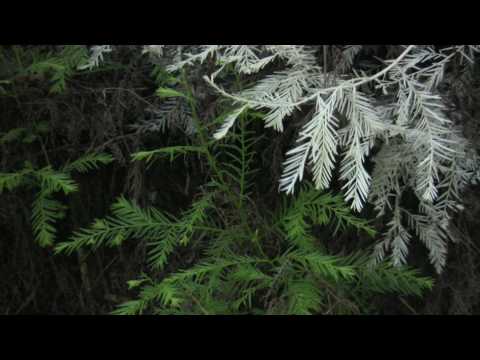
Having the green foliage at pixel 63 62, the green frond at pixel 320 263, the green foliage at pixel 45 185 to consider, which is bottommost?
the green frond at pixel 320 263

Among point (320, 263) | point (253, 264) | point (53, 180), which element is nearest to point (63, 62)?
point (53, 180)

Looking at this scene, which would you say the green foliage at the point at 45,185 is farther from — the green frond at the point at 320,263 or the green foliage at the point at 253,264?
the green frond at the point at 320,263

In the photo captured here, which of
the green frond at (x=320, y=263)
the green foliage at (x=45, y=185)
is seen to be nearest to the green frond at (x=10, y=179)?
the green foliage at (x=45, y=185)

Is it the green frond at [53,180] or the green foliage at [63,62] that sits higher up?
the green foliage at [63,62]

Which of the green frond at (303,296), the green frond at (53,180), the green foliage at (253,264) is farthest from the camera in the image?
the green frond at (53,180)

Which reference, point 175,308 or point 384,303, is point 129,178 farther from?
point 384,303

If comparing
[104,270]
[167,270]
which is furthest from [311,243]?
[104,270]

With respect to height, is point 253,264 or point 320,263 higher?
point 320,263

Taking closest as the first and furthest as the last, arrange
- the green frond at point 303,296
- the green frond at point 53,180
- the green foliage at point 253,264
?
the green frond at point 303,296, the green foliage at point 253,264, the green frond at point 53,180

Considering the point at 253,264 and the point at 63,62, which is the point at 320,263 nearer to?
the point at 253,264

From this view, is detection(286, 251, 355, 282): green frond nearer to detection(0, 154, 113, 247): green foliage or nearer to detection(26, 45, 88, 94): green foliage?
detection(0, 154, 113, 247): green foliage

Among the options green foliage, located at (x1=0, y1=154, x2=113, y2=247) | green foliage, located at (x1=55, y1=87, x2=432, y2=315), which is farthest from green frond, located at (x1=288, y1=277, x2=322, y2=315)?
green foliage, located at (x1=0, y1=154, x2=113, y2=247)
